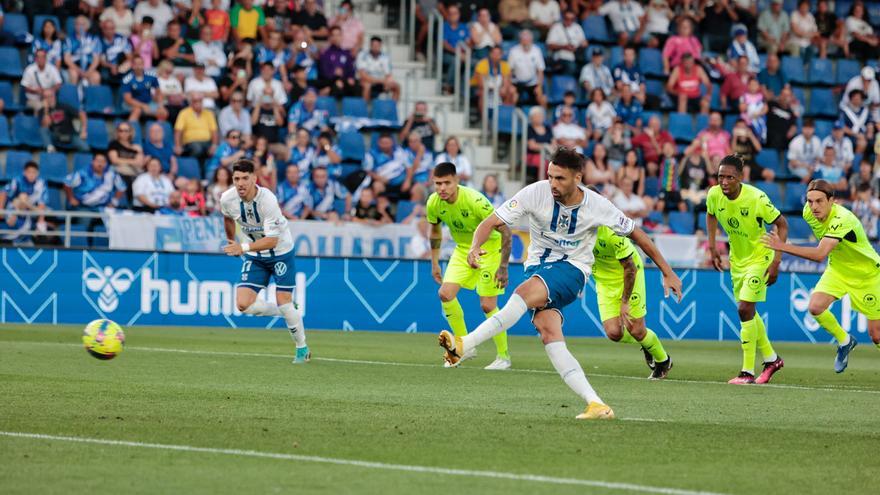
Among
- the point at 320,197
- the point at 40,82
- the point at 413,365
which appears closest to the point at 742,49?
the point at 320,197

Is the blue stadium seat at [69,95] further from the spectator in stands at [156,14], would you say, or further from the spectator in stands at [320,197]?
the spectator in stands at [320,197]

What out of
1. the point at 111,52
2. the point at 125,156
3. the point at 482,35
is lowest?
the point at 125,156

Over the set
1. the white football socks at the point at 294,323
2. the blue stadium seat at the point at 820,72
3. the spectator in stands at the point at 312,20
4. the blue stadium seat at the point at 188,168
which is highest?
the spectator in stands at the point at 312,20

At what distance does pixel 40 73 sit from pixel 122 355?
10.1m

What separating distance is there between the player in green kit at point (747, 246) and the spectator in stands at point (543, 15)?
51.8ft

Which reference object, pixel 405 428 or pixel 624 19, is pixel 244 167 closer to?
pixel 405 428

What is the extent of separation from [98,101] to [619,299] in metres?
13.0

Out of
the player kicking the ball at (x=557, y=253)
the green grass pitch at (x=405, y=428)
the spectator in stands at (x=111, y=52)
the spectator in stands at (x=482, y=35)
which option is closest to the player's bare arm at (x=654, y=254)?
the player kicking the ball at (x=557, y=253)

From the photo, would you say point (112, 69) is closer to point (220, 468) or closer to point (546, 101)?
point (546, 101)

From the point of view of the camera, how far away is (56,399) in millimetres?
11250

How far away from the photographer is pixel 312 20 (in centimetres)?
2844

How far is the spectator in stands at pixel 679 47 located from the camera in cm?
3081

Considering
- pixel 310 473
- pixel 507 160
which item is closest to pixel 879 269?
pixel 310 473

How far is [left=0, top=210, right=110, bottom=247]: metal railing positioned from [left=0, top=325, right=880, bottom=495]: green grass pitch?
5.95 m
